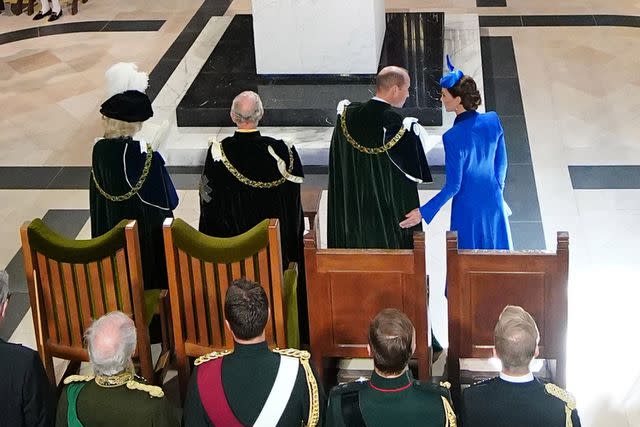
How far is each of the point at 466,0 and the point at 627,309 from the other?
6.25 metres

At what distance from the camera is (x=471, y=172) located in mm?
5367

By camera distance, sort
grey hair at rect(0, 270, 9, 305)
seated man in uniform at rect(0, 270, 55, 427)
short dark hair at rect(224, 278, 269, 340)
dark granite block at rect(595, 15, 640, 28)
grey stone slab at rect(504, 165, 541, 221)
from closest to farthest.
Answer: short dark hair at rect(224, 278, 269, 340) → seated man in uniform at rect(0, 270, 55, 427) → grey hair at rect(0, 270, 9, 305) → grey stone slab at rect(504, 165, 541, 221) → dark granite block at rect(595, 15, 640, 28)

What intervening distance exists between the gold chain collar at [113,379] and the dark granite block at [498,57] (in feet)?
20.6

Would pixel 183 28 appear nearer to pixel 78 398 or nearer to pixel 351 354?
pixel 351 354

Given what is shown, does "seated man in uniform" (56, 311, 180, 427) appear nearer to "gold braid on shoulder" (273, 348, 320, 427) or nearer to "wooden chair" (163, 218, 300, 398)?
"gold braid on shoulder" (273, 348, 320, 427)

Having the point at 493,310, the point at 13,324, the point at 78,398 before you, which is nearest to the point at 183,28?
the point at 13,324

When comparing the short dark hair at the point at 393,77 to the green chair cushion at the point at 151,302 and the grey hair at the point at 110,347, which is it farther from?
the grey hair at the point at 110,347

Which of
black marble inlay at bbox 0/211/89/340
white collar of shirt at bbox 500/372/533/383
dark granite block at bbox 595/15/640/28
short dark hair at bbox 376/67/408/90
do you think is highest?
short dark hair at bbox 376/67/408/90

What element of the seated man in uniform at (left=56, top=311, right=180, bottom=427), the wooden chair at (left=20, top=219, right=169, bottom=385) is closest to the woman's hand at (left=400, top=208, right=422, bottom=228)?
the wooden chair at (left=20, top=219, right=169, bottom=385)

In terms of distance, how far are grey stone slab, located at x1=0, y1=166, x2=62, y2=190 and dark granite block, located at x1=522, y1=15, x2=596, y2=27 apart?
4.93 metres

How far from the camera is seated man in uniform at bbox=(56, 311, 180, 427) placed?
3693mm

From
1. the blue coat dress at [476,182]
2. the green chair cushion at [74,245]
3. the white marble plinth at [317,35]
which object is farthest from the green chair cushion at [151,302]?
the white marble plinth at [317,35]

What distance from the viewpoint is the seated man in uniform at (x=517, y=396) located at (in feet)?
11.8

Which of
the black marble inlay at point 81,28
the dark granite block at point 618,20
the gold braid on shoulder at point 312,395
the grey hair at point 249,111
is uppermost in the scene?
the grey hair at point 249,111
